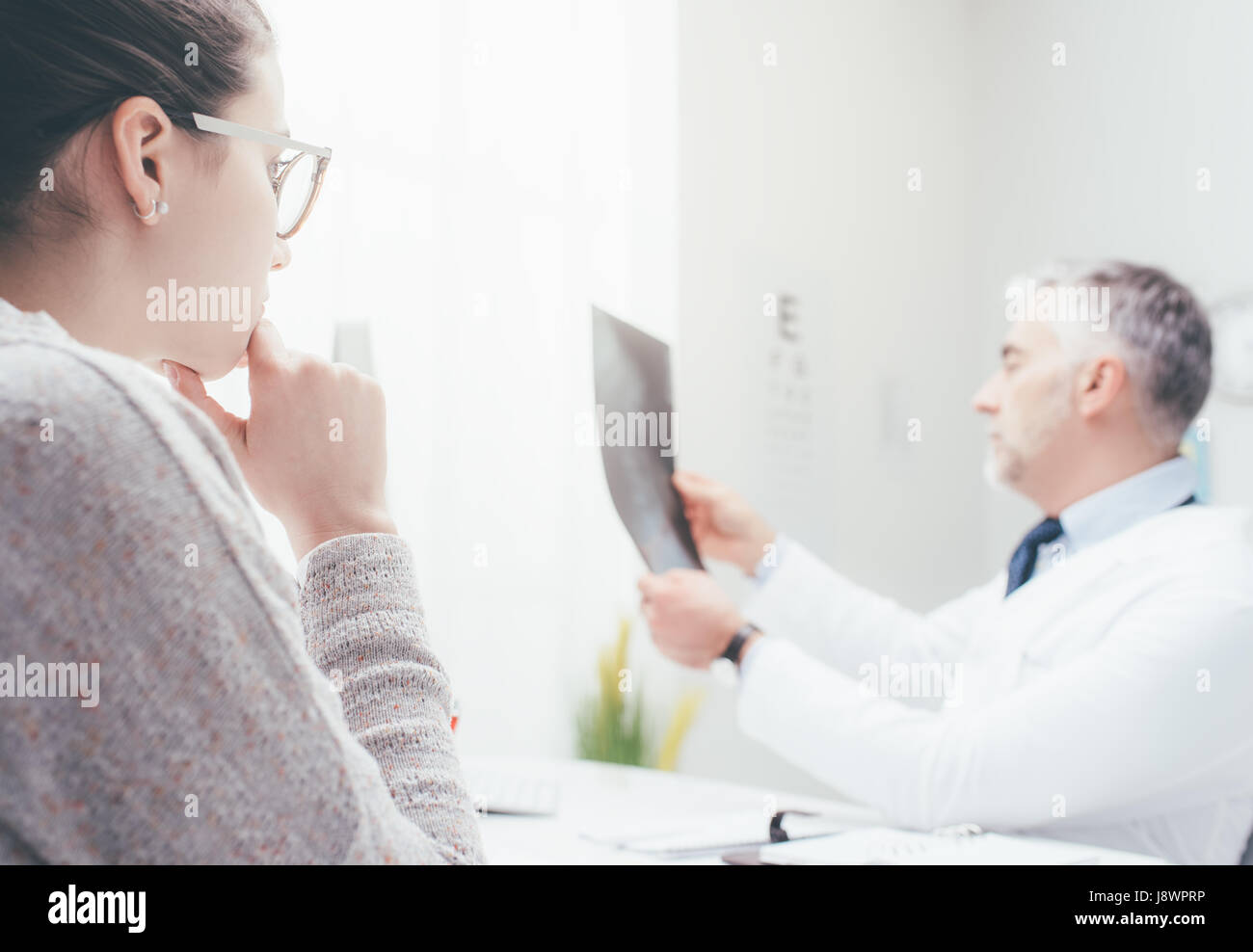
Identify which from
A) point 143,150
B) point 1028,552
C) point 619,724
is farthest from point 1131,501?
point 143,150

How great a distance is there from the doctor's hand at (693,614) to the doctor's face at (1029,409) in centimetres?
56

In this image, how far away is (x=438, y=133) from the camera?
172 cm

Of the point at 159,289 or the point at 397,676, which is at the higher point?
the point at 159,289

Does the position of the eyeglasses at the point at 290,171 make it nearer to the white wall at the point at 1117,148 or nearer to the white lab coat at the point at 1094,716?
the white lab coat at the point at 1094,716

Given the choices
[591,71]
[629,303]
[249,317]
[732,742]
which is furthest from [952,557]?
[249,317]

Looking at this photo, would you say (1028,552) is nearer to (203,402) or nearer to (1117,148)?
(203,402)

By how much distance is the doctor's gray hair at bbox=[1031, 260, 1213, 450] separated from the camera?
147 centimetres

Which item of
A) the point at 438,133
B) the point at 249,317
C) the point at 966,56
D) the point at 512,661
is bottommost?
the point at 512,661

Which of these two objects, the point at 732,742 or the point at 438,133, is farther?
the point at 732,742

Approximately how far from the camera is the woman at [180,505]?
36 cm

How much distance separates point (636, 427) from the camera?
1.26m

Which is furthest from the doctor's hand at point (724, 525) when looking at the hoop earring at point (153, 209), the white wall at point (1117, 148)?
the white wall at point (1117, 148)

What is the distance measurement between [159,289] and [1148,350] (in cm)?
141
